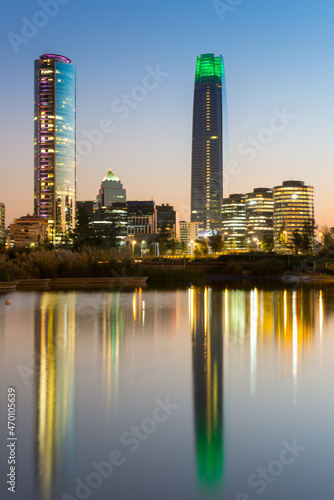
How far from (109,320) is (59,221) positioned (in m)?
174

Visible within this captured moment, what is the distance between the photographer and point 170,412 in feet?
17.9

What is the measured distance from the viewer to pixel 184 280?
30.8 meters

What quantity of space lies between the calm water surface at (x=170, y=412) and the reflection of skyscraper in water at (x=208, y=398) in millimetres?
17

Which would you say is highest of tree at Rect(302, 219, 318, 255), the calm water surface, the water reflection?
tree at Rect(302, 219, 318, 255)

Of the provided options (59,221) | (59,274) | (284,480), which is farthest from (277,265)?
(59,221)

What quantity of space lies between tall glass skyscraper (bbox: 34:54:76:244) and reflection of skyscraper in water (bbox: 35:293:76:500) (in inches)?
6734

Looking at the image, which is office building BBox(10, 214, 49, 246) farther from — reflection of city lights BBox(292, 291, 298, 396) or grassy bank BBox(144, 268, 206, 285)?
reflection of city lights BBox(292, 291, 298, 396)

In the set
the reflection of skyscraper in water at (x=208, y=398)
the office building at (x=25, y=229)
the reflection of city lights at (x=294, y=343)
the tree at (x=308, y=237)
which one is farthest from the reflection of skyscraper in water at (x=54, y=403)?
the office building at (x=25, y=229)

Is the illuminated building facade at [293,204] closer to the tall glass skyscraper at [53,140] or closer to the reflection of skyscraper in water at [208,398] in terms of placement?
the tall glass skyscraper at [53,140]

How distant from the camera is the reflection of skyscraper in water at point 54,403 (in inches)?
162

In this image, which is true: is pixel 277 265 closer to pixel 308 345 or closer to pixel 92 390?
pixel 308 345

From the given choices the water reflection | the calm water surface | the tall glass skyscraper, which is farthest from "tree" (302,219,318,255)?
the tall glass skyscraper

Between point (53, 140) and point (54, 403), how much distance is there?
7165 inches

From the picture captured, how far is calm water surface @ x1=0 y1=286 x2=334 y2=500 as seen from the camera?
13.0 feet
